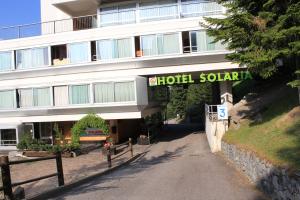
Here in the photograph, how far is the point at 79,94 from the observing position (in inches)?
1257

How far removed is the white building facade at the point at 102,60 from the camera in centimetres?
3028

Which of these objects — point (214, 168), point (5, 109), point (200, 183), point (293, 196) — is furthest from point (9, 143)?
point (293, 196)

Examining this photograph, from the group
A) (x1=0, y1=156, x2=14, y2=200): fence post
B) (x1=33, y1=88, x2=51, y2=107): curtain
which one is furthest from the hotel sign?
(x1=0, y1=156, x2=14, y2=200): fence post

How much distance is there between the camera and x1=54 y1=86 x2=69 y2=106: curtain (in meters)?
32.4

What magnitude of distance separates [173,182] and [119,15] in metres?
20.0

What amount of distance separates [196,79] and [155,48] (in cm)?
643

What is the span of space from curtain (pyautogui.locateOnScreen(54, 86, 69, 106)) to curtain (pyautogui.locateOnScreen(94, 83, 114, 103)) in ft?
8.78

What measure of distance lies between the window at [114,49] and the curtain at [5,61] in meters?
8.42

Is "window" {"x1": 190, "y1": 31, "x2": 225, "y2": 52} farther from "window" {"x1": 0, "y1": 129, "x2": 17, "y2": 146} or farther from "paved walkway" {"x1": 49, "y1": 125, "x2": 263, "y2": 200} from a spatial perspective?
"window" {"x1": 0, "y1": 129, "x2": 17, "y2": 146}

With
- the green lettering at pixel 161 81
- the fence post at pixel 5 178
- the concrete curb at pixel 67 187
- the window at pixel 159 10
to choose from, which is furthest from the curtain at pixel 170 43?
the fence post at pixel 5 178

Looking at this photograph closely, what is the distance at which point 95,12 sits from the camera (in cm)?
3634

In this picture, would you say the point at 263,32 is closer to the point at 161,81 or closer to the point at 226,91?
the point at 161,81

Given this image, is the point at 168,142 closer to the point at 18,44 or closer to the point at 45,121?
the point at 45,121

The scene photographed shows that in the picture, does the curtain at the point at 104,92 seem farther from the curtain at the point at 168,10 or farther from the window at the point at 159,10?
the curtain at the point at 168,10
